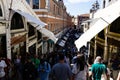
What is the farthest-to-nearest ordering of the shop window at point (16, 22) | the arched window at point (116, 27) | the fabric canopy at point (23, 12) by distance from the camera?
the shop window at point (16, 22)
the arched window at point (116, 27)
the fabric canopy at point (23, 12)

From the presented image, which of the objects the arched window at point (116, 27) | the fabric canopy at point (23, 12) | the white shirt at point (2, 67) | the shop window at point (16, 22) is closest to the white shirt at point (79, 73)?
the white shirt at point (2, 67)

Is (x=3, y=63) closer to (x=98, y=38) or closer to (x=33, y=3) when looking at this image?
(x=98, y=38)

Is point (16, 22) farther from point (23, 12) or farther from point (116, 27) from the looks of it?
point (116, 27)

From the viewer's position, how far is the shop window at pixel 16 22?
49.9 ft

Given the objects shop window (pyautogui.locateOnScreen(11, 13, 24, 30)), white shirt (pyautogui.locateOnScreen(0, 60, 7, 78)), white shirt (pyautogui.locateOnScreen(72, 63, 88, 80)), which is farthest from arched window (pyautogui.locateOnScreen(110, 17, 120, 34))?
white shirt (pyautogui.locateOnScreen(0, 60, 7, 78))

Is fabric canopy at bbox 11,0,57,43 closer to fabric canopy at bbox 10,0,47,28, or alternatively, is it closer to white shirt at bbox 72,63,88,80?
fabric canopy at bbox 10,0,47,28

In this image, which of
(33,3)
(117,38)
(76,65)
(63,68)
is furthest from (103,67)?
(33,3)

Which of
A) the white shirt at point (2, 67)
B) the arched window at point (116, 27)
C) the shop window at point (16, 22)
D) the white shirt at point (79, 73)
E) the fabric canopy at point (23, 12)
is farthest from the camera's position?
the shop window at point (16, 22)

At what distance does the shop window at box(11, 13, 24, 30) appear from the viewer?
15.2 metres

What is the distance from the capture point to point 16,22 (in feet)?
53.3

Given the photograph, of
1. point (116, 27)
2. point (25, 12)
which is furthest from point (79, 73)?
point (25, 12)

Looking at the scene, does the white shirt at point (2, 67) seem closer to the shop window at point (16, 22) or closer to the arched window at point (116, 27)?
the shop window at point (16, 22)

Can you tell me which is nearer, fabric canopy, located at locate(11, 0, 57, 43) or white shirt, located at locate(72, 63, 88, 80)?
white shirt, located at locate(72, 63, 88, 80)

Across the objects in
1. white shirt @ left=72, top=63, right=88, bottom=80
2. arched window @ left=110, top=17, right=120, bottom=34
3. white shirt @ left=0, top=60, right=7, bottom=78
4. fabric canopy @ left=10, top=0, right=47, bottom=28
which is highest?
fabric canopy @ left=10, top=0, right=47, bottom=28
